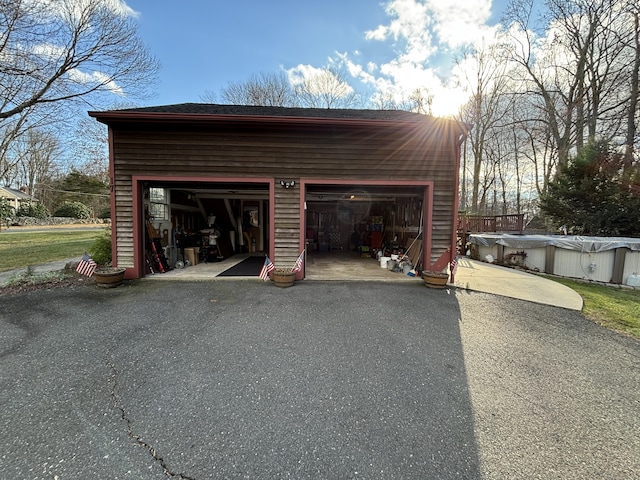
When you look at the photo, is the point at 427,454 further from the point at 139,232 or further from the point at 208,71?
the point at 208,71

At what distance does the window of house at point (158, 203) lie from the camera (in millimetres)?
6779

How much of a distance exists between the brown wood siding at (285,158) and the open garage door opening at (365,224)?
0.56 metres

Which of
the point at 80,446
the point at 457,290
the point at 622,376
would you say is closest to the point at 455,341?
the point at 622,376

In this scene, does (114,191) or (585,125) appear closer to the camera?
(114,191)

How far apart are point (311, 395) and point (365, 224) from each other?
9.87 meters

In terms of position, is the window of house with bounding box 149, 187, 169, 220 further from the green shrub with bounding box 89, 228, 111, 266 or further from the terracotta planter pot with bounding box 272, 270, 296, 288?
the terracotta planter pot with bounding box 272, 270, 296, 288

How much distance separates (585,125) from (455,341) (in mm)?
18563

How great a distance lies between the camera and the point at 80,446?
173 centimetres

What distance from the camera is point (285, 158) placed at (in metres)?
6.08

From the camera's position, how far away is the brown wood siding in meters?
5.90

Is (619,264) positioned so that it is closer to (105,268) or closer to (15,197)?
(105,268)

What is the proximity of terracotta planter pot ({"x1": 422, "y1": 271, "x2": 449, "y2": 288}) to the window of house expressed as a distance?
22.1 feet

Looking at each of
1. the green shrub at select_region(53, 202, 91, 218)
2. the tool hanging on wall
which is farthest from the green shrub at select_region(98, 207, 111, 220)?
Result: the tool hanging on wall

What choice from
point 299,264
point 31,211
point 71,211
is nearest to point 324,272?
point 299,264
